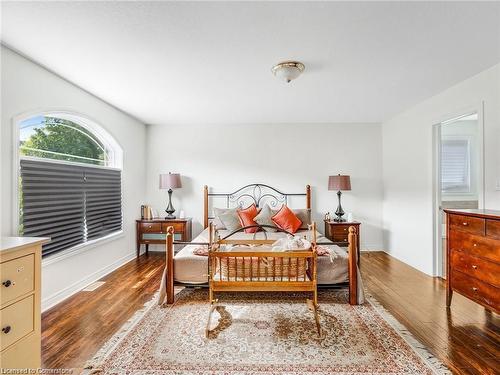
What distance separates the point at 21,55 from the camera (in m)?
2.51

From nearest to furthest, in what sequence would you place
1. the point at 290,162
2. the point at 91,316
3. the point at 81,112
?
the point at 91,316 → the point at 81,112 → the point at 290,162

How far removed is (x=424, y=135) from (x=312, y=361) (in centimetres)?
358

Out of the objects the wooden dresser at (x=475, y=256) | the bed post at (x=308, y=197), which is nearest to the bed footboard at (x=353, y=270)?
the wooden dresser at (x=475, y=256)

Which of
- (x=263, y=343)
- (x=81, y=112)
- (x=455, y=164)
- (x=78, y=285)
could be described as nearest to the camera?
(x=263, y=343)

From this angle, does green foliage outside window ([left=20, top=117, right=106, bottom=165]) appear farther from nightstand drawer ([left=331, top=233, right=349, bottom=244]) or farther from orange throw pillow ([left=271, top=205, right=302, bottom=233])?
nightstand drawer ([left=331, top=233, right=349, bottom=244])

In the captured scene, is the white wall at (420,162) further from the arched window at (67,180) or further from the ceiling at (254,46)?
the arched window at (67,180)

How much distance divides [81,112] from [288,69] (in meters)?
2.68

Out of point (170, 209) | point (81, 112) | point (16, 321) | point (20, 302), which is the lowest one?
point (16, 321)

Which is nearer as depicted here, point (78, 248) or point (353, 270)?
point (353, 270)

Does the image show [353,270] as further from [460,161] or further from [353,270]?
[460,161]

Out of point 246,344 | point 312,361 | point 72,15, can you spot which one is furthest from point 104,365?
point 72,15

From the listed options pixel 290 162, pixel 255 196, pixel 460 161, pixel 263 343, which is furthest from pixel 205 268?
pixel 460 161

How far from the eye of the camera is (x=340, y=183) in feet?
15.7

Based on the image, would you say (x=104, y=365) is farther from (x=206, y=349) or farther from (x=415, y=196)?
(x=415, y=196)
